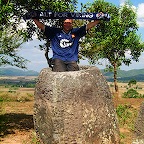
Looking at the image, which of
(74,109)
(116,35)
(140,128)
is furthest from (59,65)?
(116,35)

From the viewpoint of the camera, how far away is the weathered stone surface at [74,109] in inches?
323

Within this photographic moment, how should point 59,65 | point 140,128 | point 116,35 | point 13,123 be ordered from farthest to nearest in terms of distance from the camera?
point 116,35 → point 13,123 → point 59,65 → point 140,128

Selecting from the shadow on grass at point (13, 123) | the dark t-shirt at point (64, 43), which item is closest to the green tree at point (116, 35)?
the shadow on grass at point (13, 123)

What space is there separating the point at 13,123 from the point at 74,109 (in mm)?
10303

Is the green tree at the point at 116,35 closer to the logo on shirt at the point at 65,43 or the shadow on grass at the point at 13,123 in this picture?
the shadow on grass at the point at 13,123

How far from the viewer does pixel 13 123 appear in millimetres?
17859

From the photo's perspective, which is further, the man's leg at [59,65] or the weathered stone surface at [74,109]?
the man's leg at [59,65]

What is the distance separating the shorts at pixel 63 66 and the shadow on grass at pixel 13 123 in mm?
7054

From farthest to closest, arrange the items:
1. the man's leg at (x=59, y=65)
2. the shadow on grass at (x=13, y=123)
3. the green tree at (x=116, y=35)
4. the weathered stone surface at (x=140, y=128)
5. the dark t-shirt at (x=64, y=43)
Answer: the green tree at (x=116, y=35), the shadow on grass at (x=13, y=123), the dark t-shirt at (x=64, y=43), the man's leg at (x=59, y=65), the weathered stone surface at (x=140, y=128)

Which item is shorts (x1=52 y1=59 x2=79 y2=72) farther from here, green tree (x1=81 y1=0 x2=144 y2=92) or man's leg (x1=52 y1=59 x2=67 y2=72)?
green tree (x1=81 y1=0 x2=144 y2=92)

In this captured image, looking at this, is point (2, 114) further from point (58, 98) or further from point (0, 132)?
point (58, 98)

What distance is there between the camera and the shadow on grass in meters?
15.9

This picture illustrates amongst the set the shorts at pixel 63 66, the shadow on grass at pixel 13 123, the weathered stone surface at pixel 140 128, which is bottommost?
the shadow on grass at pixel 13 123

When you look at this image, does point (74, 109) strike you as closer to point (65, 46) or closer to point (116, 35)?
point (65, 46)
